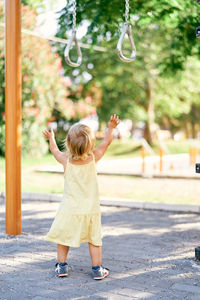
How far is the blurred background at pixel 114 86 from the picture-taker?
690cm

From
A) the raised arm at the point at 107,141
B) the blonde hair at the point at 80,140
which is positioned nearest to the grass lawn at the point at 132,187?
the raised arm at the point at 107,141

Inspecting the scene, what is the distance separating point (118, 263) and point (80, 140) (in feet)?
4.22

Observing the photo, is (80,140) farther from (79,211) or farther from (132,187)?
(132,187)

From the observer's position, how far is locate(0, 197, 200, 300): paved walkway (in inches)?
120

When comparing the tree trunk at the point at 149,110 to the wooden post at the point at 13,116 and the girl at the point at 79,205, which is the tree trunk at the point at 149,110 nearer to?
the wooden post at the point at 13,116

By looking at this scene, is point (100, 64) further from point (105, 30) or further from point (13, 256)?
point (13, 256)

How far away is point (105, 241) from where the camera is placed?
4.61 metres

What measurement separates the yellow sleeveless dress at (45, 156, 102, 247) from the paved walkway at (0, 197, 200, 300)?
0.34 metres

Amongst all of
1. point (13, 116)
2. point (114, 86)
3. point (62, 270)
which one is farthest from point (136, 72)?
point (62, 270)

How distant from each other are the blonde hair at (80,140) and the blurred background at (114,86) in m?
0.20

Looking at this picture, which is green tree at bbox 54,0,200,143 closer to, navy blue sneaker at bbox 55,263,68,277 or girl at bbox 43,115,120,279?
girl at bbox 43,115,120,279

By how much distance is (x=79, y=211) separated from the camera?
3.37 meters

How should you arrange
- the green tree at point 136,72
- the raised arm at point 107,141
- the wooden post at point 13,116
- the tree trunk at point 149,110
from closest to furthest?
the raised arm at point 107,141
the wooden post at point 13,116
the green tree at point 136,72
the tree trunk at point 149,110

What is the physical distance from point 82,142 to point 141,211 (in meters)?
3.45
